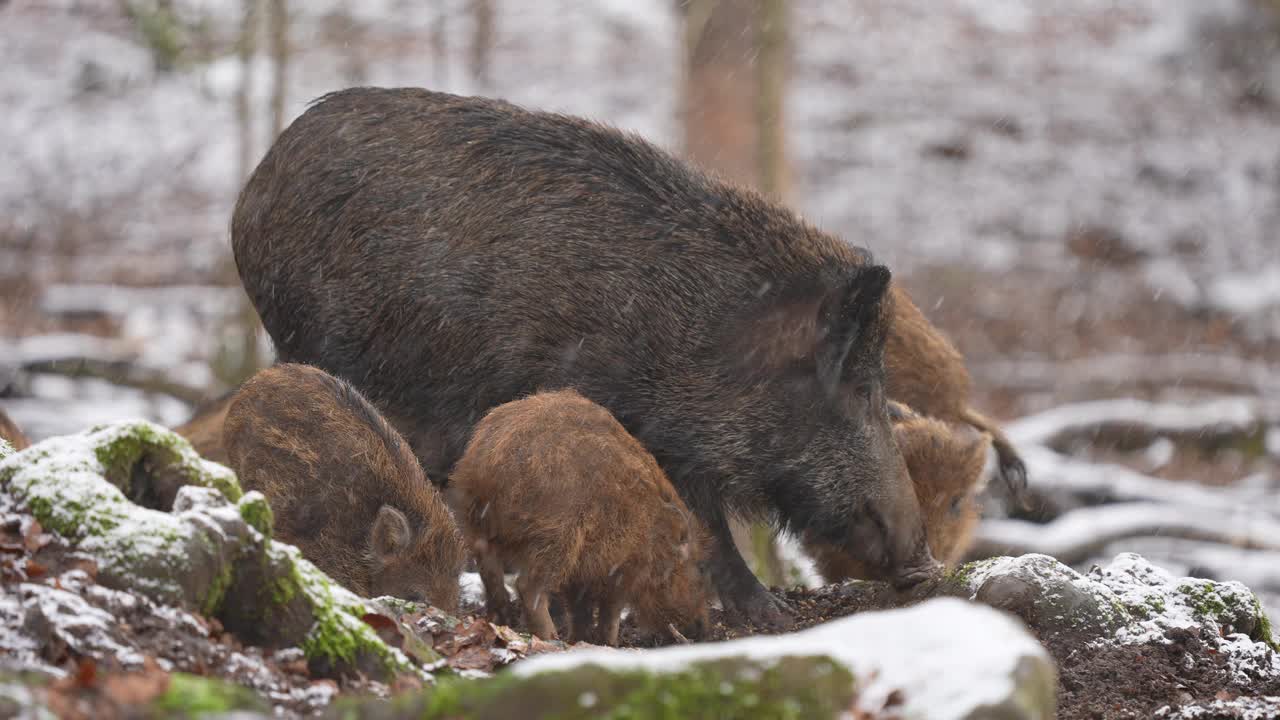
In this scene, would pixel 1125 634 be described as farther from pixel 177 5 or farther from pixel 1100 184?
pixel 1100 184

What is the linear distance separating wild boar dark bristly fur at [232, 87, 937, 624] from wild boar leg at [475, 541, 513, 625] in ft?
2.41

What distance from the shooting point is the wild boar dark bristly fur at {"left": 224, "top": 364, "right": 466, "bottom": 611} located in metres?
5.51

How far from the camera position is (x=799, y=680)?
2.89 meters

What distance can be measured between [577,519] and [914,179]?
61.4ft

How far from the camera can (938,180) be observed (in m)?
22.9

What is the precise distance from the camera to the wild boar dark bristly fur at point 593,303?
6020 mm

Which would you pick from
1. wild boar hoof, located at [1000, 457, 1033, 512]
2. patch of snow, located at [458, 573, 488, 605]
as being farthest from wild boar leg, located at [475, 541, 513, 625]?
wild boar hoof, located at [1000, 457, 1033, 512]

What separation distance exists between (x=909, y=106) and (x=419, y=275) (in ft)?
68.3

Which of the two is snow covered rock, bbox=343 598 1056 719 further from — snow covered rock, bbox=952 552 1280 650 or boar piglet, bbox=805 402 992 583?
boar piglet, bbox=805 402 992 583

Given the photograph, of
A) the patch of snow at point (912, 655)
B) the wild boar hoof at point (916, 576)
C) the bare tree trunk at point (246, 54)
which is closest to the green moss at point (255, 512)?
the patch of snow at point (912, 655)

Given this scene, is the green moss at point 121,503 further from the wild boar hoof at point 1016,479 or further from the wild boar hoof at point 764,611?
the wild boar hoof at point 1016,479

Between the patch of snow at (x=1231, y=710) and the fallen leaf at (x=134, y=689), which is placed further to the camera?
the patch of snow at (x=1231, y=710)

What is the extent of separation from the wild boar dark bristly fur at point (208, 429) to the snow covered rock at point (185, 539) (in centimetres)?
267

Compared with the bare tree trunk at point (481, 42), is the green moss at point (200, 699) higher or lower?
higher
